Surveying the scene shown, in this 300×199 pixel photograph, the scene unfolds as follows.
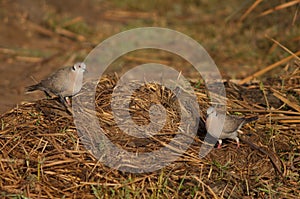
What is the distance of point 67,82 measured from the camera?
5.05 metres

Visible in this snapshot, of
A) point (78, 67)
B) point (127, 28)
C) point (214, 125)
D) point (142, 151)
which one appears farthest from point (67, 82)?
point (127, 28)

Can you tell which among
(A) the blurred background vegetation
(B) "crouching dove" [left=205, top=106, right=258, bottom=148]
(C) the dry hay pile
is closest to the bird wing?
(B) "crouching dove" [left=205, top=106, right=258, bottom=148]

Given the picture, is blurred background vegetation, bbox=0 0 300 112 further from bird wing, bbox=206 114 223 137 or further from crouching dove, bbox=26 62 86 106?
bird wing, bbox=206 114 223 137

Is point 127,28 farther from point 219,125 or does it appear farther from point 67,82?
point 219,125

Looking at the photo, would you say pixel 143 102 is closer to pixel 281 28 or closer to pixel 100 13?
pixel 281 28

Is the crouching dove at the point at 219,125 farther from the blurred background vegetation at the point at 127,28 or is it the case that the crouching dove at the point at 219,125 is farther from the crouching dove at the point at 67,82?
the blurred background vegetation at the point at 127,28

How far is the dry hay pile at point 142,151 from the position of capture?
13.3 ft

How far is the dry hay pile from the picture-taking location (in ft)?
13.3

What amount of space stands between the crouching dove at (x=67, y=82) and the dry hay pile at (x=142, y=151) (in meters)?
0.13

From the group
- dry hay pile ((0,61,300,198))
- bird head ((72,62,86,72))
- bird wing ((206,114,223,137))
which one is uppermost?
bird head ((72,62,86,72))

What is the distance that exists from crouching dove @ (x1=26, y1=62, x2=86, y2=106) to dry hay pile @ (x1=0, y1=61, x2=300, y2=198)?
0.13 metres

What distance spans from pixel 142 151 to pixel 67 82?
114cm

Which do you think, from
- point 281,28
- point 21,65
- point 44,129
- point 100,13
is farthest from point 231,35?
point 44,129

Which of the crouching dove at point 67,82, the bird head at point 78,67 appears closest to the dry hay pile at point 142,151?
the crouching dove at point 67,82
